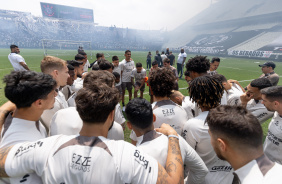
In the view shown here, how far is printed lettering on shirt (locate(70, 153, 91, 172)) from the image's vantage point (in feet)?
3.64

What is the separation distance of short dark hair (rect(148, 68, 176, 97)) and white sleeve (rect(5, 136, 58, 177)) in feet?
4.97

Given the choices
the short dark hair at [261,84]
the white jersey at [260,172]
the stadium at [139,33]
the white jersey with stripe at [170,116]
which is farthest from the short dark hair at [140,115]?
the stadium at [139,33]

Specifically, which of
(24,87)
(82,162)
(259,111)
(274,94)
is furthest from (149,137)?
(259,111)

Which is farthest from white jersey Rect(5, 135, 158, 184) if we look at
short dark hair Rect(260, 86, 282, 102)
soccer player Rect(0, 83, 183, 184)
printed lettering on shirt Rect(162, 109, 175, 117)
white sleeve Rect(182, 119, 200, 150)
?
short dark hair Rect(260, 86, 282, 102)

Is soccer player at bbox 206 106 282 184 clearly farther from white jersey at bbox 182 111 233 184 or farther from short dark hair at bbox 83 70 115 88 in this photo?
short dark hair at bbox 83 70 115 88

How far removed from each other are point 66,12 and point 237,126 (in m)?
70.7

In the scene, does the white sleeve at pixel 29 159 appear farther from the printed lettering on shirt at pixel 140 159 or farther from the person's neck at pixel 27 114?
the printed lettering on shirt at pixel 140 159

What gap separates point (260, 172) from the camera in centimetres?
117

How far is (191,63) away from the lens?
3424 mm

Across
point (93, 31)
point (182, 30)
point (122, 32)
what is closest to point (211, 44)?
point (182, 30)

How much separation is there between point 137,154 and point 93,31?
7569 centimetres

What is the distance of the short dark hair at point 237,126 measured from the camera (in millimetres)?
1280

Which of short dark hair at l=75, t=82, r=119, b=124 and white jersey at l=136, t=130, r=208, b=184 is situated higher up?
short dark hair at l=75, t=82, r=119, b=124

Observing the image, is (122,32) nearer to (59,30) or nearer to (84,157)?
(59,30)
